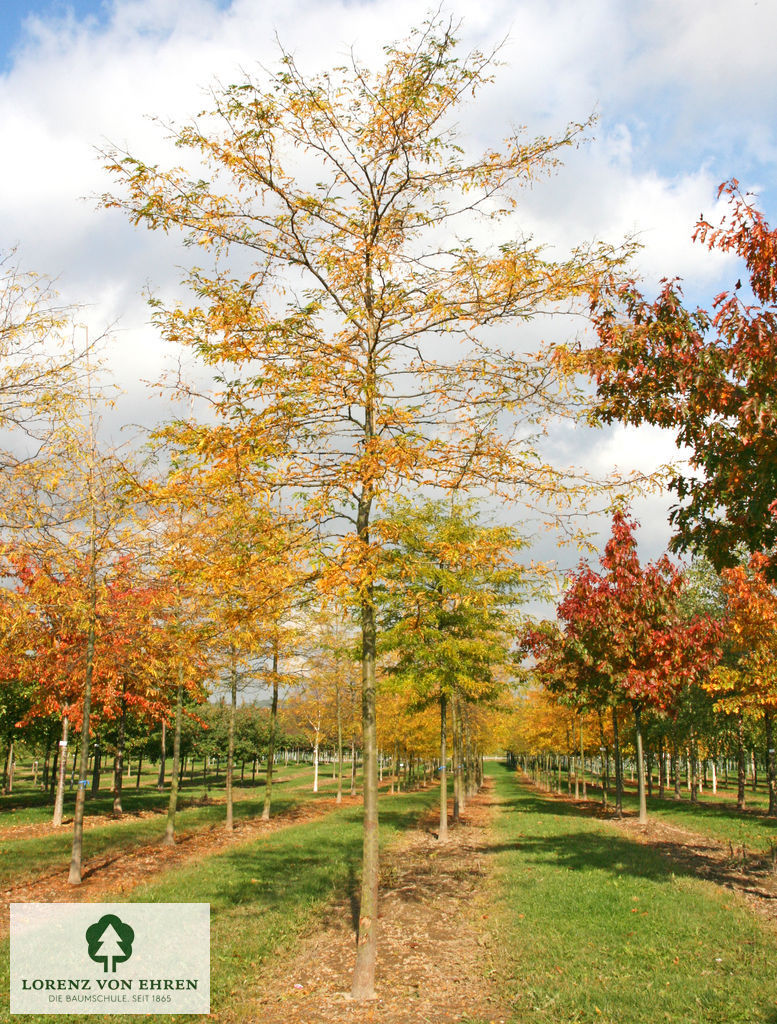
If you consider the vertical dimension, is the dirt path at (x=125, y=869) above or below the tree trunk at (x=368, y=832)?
below

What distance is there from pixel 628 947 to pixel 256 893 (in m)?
6.35

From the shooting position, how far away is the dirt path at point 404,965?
6.39 meters

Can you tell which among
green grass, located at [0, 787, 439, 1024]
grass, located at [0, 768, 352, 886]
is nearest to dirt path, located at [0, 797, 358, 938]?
grass, located at [0, 768, 352, 886]

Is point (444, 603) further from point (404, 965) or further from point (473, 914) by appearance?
point (404, 965)

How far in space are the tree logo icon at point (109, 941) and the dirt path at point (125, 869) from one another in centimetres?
205

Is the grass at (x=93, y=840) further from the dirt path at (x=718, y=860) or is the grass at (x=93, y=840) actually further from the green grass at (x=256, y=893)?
the dirt path at (x=718, y=860)

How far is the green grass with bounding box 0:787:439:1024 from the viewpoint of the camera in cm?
735

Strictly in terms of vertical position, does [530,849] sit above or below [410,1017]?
below

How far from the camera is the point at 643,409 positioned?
834 cm

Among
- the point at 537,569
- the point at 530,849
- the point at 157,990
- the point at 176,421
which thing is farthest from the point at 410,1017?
the point at 530,849

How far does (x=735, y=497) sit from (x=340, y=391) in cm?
465

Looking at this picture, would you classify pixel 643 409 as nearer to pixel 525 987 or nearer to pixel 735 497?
pixel 735 497

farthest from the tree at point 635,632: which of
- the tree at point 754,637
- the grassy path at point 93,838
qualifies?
the grassy path at point 93,838

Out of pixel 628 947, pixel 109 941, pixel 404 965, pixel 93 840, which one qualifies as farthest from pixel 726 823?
pixel 109 941
